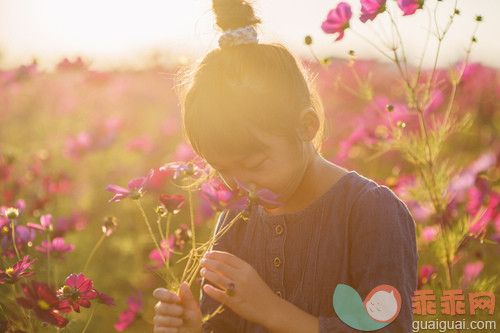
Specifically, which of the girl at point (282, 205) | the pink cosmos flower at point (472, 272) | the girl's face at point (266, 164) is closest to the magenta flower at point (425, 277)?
the pink cosmos flower at point (472, 272)

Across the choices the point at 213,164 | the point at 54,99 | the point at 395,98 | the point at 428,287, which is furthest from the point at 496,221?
the point at 54,99

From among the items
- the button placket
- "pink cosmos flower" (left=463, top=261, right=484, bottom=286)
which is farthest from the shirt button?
"pink cosmos flower" (left=463, top=261, right=484, bottom=286)

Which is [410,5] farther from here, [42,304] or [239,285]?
[42,304]

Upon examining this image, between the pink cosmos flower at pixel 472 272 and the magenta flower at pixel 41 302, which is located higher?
the magenta flower at pixel 41 302

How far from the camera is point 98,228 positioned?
3041 millimetres

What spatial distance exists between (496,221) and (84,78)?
319 cm

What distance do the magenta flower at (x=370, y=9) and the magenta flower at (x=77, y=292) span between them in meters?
0.97

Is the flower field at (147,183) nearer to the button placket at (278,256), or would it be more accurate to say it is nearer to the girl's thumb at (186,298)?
the girl's thumb at (186,298)

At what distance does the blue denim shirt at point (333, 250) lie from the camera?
114 cm

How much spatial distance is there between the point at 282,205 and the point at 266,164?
0.10 m

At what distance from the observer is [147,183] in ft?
8.91

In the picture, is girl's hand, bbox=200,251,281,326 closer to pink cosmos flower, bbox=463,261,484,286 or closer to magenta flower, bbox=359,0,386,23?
magenta flower, bbox=359,0,386,23

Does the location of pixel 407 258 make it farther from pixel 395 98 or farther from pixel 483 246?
pixel 395 98

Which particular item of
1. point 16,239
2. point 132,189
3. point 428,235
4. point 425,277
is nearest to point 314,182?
point 132,189
